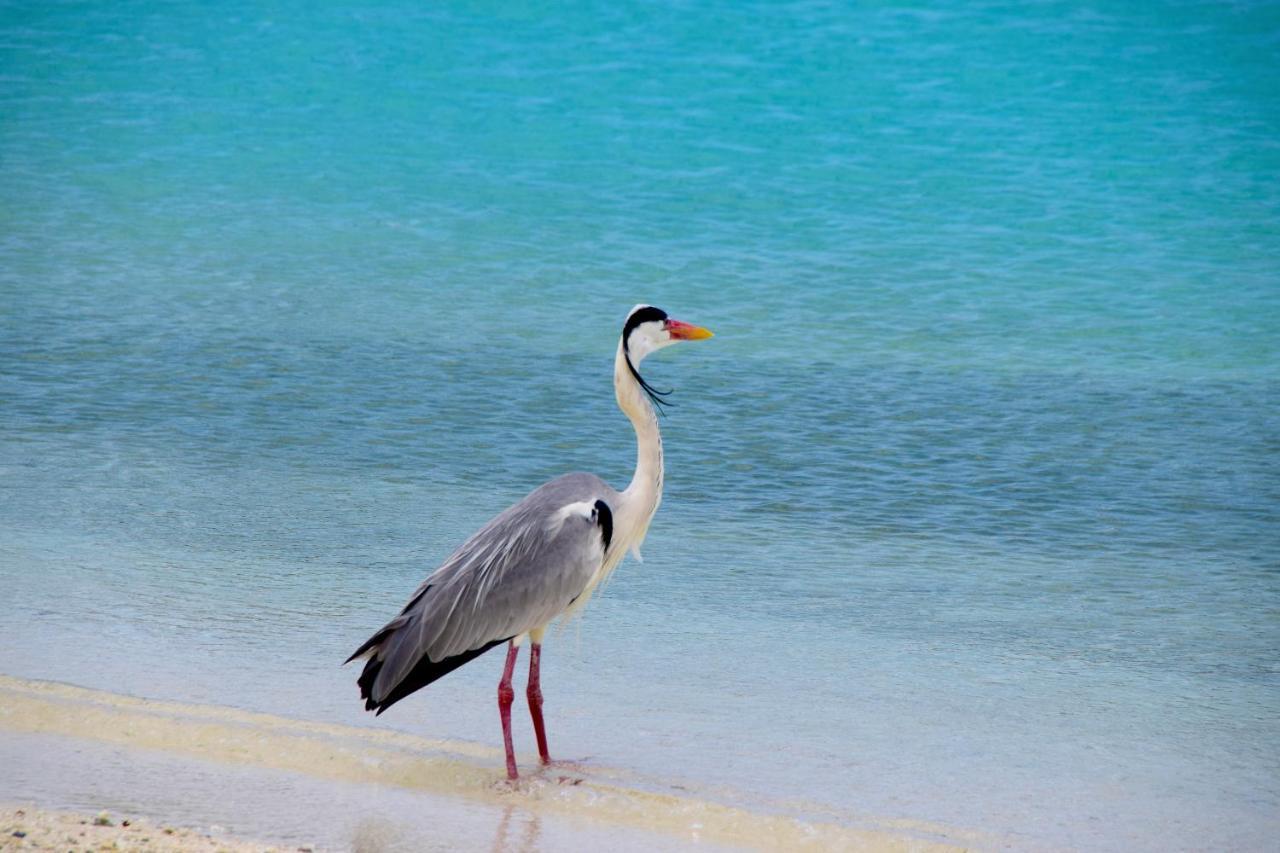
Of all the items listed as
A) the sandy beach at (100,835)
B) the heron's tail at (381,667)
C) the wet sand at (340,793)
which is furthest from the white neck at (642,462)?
the sandy beach at (100,835)

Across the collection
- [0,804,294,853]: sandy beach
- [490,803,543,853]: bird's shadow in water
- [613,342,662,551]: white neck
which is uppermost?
[613,342,662,551]: white neck

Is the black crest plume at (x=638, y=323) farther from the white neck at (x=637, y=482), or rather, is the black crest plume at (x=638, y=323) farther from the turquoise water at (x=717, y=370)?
the turquoise water at (x=717, y=370)

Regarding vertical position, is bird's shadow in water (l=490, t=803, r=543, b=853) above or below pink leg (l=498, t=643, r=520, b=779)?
below

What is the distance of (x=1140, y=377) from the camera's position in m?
10.2

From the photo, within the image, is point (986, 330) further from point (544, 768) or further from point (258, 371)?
point (544, 768)

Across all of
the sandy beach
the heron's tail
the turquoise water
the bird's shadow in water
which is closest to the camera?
the sandy beach

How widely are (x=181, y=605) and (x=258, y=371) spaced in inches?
155

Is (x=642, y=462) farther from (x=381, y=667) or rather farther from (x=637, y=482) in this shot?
(x=381, y=667)

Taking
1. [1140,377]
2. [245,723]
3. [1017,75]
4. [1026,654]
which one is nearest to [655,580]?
[1026,654]

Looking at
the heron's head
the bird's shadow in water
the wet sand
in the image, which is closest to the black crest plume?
the heron's head

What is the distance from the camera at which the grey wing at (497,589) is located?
4738mm

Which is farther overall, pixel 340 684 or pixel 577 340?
pixel 577 340

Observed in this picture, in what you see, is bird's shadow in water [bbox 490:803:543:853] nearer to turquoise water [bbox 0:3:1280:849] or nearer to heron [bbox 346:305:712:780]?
heron [bbox 346:305:712:780]

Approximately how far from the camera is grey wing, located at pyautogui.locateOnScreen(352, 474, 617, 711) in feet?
15.5
